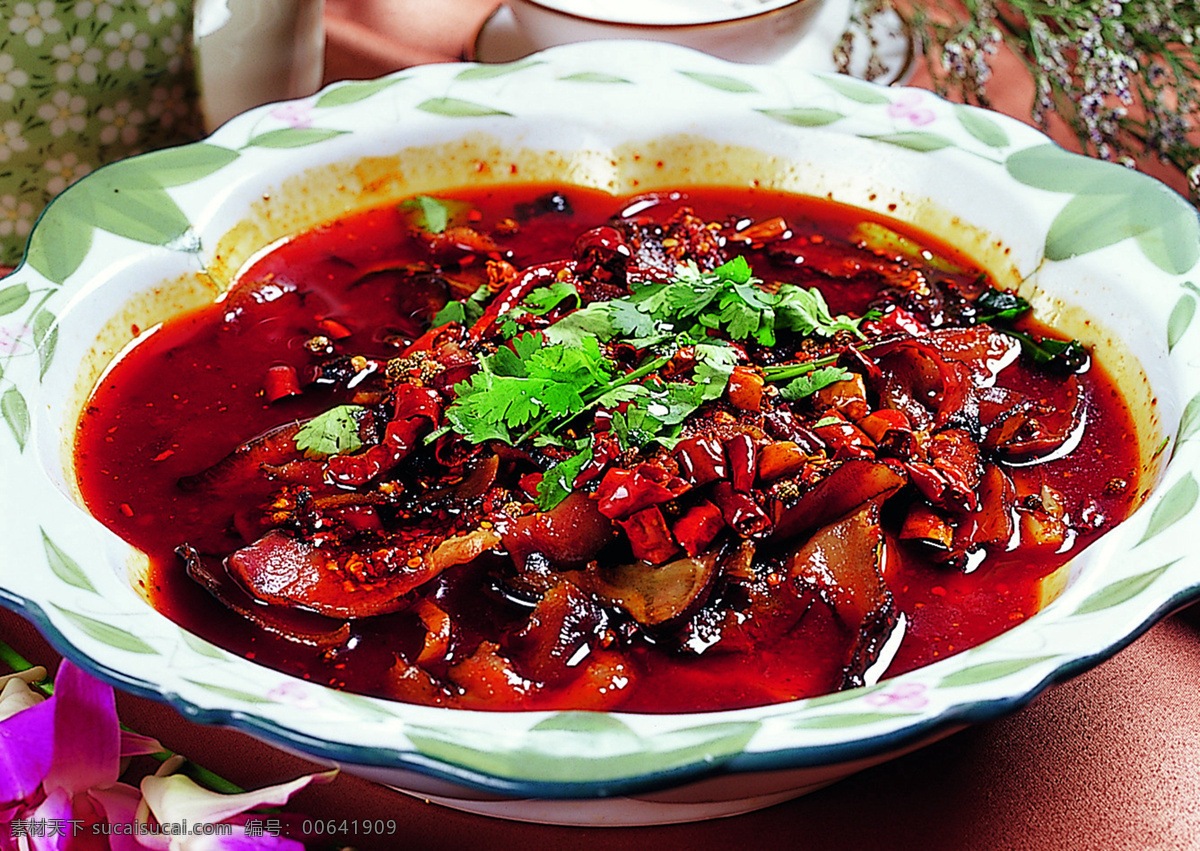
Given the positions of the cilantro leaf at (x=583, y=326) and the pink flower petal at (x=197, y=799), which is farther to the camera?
the cilantro leaf at (x=583, y=326)

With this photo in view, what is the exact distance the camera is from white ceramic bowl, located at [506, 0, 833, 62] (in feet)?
11.8

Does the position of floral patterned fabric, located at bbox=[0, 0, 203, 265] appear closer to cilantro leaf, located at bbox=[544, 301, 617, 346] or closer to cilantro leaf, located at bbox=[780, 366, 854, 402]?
cilantro leaf, located at bbox=[544, 301, 617, 346]

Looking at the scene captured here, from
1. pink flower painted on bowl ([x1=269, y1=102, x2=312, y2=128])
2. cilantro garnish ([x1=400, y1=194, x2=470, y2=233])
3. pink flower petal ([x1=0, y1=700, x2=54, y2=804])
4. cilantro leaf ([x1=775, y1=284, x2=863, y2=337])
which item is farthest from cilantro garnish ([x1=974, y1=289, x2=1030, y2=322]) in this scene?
pink flower petal ([x1=0, y1=700, x2=54, y2=804])

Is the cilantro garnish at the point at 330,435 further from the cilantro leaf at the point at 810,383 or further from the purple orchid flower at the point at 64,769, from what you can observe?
the cilantro leaf at the point at 810,383

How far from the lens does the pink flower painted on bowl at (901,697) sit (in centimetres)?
166

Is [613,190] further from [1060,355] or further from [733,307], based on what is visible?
[1060,355]

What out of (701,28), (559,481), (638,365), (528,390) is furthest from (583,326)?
(701,28)

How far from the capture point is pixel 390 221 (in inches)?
130

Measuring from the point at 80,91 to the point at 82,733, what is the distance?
2.01 metres

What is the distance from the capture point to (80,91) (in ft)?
10.4

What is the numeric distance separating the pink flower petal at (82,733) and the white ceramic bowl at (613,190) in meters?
0.16

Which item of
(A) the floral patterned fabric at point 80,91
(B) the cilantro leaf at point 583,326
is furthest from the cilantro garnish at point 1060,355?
(A) the floral patterned fabric at point 80,91

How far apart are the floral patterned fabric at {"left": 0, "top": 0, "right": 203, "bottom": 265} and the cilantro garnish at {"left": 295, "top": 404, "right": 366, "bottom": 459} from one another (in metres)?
1.36

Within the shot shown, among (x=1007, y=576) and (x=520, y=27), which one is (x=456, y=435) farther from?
(x=520, y=27)
